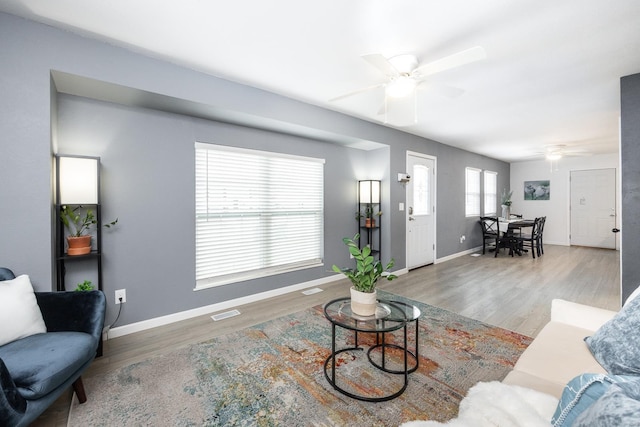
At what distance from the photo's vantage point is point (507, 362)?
2.10m

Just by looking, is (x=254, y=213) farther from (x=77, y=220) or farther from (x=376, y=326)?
(x=376, y=326)

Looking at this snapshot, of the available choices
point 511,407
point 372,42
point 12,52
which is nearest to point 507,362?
point 511,407

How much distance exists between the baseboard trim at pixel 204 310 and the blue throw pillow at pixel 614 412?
3.12 meters

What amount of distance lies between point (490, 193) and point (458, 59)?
685 cm

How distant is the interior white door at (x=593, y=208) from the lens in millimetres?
6895

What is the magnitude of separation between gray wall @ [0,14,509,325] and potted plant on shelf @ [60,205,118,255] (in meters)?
0.16

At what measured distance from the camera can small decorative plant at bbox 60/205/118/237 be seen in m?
2.28

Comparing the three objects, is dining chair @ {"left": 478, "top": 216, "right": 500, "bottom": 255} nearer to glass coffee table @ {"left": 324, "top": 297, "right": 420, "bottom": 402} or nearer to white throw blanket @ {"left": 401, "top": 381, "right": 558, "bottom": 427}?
glass coffee table @ {"left": 324, "top": 297, "right": 420, "bottom": 402}

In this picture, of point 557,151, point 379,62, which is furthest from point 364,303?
point 557,151

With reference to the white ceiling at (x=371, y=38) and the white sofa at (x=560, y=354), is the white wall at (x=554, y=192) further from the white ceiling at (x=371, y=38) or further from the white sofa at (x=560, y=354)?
the white sofa at (x=560, y=354)

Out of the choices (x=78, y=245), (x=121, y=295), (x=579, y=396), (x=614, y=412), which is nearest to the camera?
(x=614, y=412)

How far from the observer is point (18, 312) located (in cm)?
156

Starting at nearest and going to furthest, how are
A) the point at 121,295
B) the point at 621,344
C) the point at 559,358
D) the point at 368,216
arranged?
the point at 621,344 < the point at 559,358 < the point at 121,295 < the point at 368,216

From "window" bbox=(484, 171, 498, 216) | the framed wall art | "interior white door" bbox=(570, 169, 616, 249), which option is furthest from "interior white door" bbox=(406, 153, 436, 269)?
"interior white door" bbox=(570, 169, 616, 249)
